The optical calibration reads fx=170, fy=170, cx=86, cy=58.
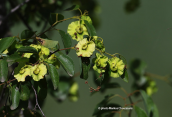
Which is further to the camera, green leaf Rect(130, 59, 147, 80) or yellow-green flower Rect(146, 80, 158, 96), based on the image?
yellow-green flower Rect(146, 80, 158, 96)

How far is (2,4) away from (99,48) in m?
1.08

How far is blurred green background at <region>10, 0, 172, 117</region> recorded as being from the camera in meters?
A: 1.87

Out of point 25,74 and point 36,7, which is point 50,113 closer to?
point 36,7

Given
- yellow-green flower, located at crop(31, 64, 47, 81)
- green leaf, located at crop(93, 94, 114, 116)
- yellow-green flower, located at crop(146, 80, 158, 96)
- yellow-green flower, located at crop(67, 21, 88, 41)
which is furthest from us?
yellow-green flower, located at crop(146, 80, 158, 96)

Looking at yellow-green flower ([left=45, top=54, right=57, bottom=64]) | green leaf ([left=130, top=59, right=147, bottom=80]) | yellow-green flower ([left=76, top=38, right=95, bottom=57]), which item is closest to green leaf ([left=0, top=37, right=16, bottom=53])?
yellow-green flower ([left=45, top=54, right=57, bottom=64])

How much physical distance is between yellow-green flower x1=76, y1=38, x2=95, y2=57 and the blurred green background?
1163 mm

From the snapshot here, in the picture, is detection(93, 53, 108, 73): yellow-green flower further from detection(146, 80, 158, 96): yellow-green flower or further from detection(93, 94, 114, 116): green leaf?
detection(146, 80, 158, 96): yellow-green flower

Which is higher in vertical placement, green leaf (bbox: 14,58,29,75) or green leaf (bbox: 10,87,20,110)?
green leaf (bbox: 14,58,29,75)

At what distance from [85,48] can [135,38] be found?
139 centimetres

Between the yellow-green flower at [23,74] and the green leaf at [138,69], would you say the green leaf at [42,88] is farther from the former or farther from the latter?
the green leaf at [138,69]

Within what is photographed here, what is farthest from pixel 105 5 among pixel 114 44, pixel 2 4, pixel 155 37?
pixel 2 4

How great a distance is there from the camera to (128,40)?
6.32ft

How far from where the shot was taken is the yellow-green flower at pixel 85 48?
657 millimetres

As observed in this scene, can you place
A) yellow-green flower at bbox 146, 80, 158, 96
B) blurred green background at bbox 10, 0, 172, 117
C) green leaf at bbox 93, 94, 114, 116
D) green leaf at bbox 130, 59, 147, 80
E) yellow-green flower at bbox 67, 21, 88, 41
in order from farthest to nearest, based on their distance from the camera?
1. blurred green background at bbox 10, 0, 172, 117
2. yellow-green flower at bbox 146, 80, 158, 96
3. green leaf at bbox 130, 59, 147, 80
4. green leaf at bbox 93, 94, 114, 116
5. yellow-green flower at bbox 67, 21, 88, 41
